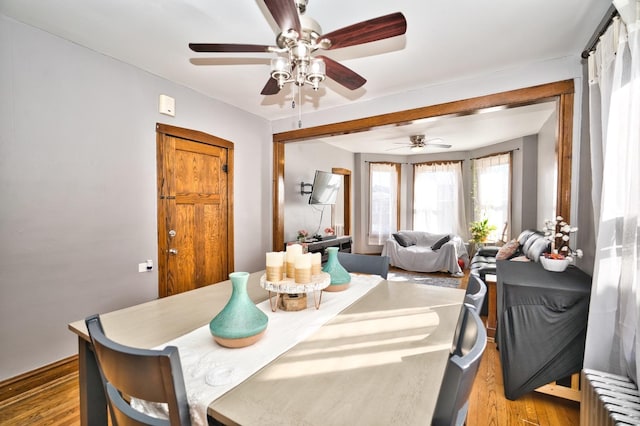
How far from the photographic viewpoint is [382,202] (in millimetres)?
6910

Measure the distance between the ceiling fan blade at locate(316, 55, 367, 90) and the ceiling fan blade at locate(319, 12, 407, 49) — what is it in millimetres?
203

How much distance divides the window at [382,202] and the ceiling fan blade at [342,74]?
16.3 ft

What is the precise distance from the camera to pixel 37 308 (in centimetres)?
203

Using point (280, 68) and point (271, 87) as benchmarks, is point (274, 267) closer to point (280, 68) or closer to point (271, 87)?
point (280, 68)

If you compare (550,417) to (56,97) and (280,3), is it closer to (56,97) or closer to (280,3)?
(280,3)

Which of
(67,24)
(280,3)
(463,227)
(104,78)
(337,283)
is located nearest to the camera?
(280,3)

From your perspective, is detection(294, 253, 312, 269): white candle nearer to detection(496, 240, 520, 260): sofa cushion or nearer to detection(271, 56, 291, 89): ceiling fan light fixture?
detection(271, 56, 291, 89): ceiling fan light fixture

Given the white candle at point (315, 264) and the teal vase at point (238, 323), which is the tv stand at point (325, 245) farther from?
the teal vase at point (238, 323)

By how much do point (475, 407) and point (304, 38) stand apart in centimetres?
233

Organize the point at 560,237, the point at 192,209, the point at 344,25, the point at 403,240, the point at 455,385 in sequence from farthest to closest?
the point at 403,240 < the point at 192,209 < the point at 560,237 < the point at 344,25 < the point at 455,385

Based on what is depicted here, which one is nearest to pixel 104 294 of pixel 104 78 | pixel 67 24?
pixel 104 78

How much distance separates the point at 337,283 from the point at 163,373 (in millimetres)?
1110

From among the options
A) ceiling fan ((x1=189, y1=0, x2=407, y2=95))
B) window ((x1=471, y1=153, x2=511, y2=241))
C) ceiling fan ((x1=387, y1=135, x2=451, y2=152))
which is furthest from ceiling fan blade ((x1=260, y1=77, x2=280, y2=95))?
window ((x1=471, y1=153, x2=511, y2=241))

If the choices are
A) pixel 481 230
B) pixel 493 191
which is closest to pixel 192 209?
→ pixel 481 230
